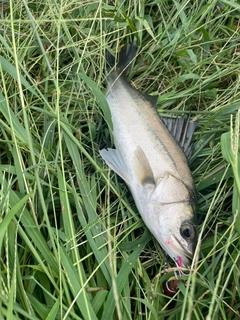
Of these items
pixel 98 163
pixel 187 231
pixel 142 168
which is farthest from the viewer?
pixel 98 163

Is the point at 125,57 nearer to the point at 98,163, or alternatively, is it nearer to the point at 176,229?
the point at 98,163

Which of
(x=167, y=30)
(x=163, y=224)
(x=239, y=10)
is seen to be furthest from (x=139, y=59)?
(x=163, y=224)

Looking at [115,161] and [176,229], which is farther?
[115,161]

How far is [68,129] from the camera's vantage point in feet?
6.88

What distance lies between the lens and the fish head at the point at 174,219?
6.15 ft

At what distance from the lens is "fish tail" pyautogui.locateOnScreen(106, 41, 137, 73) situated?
246 cm

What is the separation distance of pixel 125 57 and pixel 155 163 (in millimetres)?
782

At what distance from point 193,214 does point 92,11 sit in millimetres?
1515

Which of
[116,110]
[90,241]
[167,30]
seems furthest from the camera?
[167,30]

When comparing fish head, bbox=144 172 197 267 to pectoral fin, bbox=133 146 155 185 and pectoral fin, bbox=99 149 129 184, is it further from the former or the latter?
pectoral fin, bbox=99 149 129 184

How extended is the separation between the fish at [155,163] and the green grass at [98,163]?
3.5 inches

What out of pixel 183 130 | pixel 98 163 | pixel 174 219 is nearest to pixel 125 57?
pixel 183 130

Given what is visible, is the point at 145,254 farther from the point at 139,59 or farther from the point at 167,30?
the point at 167,30

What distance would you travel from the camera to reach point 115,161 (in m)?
2.14
